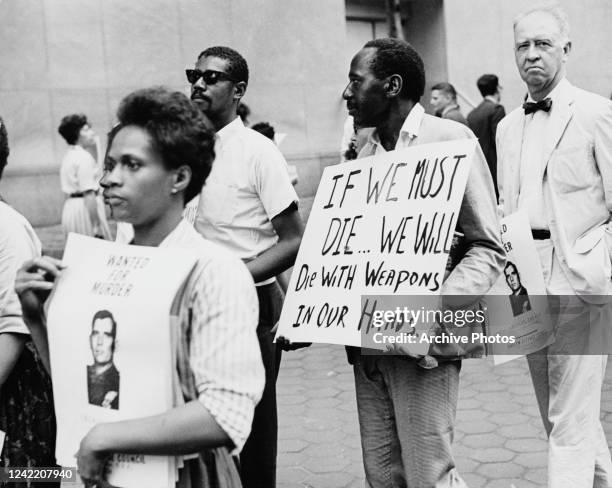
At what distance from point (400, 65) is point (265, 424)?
1.56 metres

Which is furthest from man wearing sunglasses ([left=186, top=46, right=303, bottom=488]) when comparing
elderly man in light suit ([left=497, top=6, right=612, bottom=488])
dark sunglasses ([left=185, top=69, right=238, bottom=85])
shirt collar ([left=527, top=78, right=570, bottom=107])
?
shirt collar ([left=527, top=78, right=570, bottom=107])

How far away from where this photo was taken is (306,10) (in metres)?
13.1

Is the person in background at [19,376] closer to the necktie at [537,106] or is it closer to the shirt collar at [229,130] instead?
the shirt collar at [229,130]

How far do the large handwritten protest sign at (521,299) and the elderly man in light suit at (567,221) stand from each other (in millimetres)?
95

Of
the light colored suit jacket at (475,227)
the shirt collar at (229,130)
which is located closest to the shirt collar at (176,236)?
the light colored suit jacket at (475,227)

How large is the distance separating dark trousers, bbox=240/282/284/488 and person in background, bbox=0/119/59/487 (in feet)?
3.06

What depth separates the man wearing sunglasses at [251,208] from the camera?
10.2 ft

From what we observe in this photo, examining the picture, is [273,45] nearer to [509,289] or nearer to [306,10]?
[306,10]

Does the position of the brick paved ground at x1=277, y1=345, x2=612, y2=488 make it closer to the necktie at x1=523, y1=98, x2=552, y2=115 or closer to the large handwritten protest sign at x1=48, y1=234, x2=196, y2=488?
the necktie at x1=523, y1=98, x2=552, y2=115

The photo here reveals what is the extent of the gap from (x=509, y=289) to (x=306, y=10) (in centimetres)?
1079

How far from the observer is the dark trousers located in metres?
3.27

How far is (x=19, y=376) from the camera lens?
250cm

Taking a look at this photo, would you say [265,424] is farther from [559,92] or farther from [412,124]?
[559,92]

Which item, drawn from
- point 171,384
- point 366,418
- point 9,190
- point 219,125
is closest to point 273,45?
point 9,190
